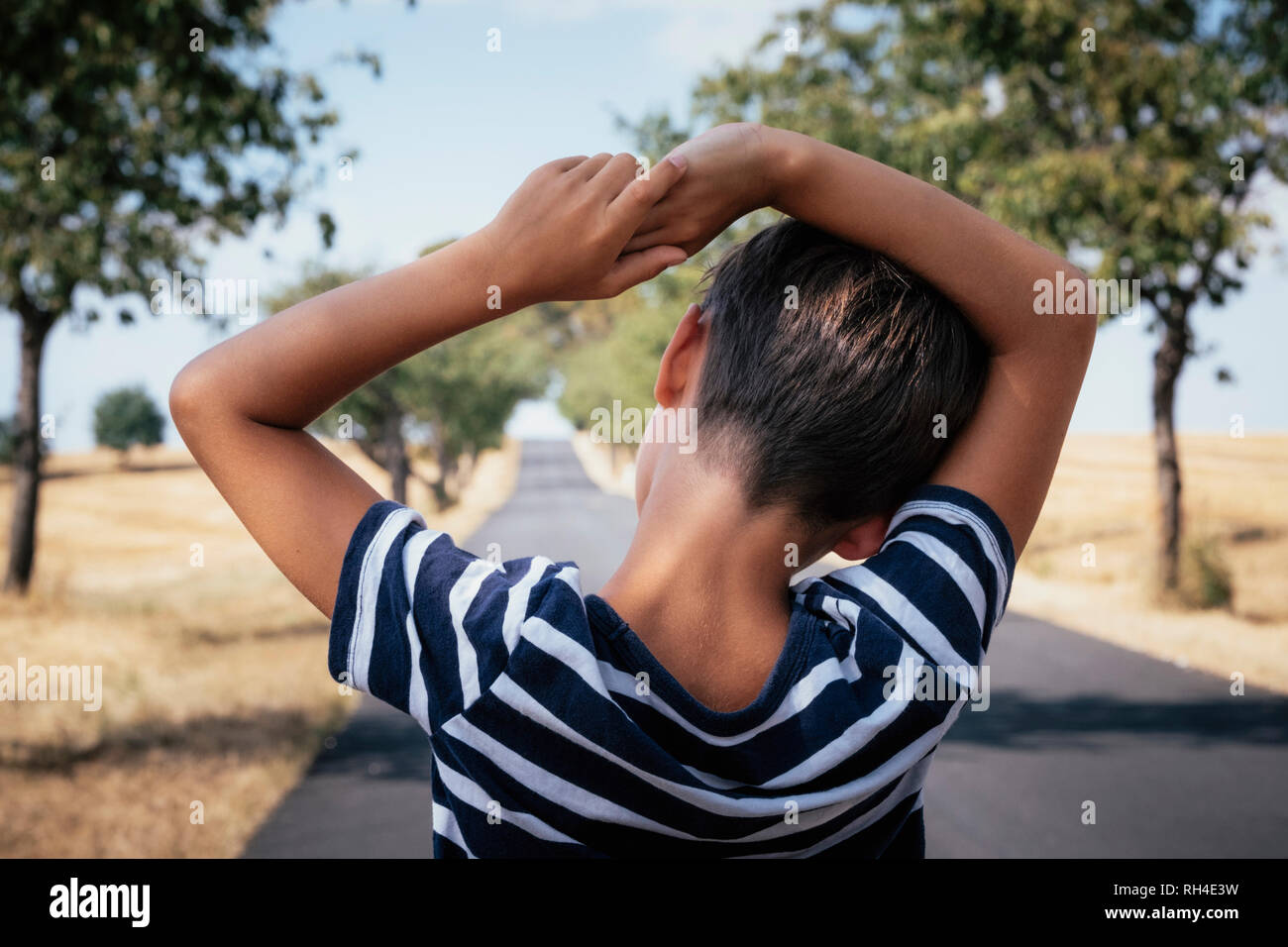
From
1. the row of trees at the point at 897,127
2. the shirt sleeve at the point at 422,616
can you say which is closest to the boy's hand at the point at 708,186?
the shirt sleeve at the point at 422,616

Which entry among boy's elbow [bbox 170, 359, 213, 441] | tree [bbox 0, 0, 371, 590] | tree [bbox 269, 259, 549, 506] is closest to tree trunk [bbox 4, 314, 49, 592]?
tree [bbox 0, 0, 371, 590]

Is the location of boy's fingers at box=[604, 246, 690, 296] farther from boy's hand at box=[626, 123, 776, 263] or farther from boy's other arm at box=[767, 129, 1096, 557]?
boy's other arm at box=[767, 129, 1096, 557]

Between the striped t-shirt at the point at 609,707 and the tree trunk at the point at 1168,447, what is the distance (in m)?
15.2

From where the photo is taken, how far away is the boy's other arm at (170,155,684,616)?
115 cm

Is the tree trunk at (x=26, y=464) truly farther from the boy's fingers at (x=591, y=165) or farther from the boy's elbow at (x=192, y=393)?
the boy's fingers at (x=591, y=165)

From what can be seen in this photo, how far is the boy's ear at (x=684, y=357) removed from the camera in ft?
4.50

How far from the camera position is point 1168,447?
15.3 m

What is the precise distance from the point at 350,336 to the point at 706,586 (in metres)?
0.50

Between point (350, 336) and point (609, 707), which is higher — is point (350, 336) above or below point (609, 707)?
above

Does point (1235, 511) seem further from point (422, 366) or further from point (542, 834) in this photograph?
point (542, 834)

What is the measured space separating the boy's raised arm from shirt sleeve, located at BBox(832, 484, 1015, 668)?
0.16ft

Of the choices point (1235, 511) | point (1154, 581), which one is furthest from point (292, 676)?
point (1235, 511)

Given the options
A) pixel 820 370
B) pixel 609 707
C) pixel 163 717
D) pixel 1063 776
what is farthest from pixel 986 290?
pixel 163 717

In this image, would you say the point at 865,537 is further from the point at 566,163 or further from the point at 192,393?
the point at 192,393
